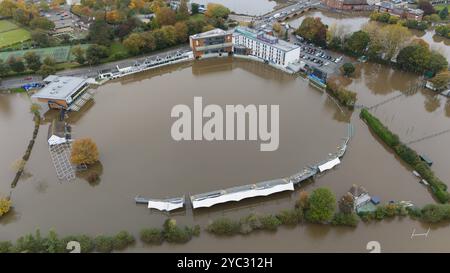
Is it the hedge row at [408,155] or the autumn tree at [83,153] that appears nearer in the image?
the hedge row at [408,155]

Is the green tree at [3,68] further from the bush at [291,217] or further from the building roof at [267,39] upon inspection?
the bush at [291,217]

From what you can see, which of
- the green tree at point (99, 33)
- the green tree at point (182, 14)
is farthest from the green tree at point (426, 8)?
the green tree at point (99, 33)

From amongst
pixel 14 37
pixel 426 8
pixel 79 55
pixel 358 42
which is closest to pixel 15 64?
pixel 79 55

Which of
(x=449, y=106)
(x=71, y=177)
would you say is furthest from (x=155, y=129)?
(x=449, y=106)

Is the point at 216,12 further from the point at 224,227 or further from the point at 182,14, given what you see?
the point at 224,227

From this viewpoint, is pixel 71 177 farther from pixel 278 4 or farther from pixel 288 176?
pixel 278 4

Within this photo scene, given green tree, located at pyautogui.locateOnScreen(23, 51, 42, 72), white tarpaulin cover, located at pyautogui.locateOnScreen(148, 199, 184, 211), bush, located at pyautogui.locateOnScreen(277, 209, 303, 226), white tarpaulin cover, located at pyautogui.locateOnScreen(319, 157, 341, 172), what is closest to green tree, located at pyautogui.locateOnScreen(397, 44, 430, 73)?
white tarpaulin cover, located at pyautogui.locateOnScreen(319, 157, 341, 172)

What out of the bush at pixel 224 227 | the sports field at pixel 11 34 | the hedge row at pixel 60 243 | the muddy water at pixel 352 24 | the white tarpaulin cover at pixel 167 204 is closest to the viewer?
the hedge row at pixel 60 243

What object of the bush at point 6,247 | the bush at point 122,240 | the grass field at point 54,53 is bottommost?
the bush at point 122,240
